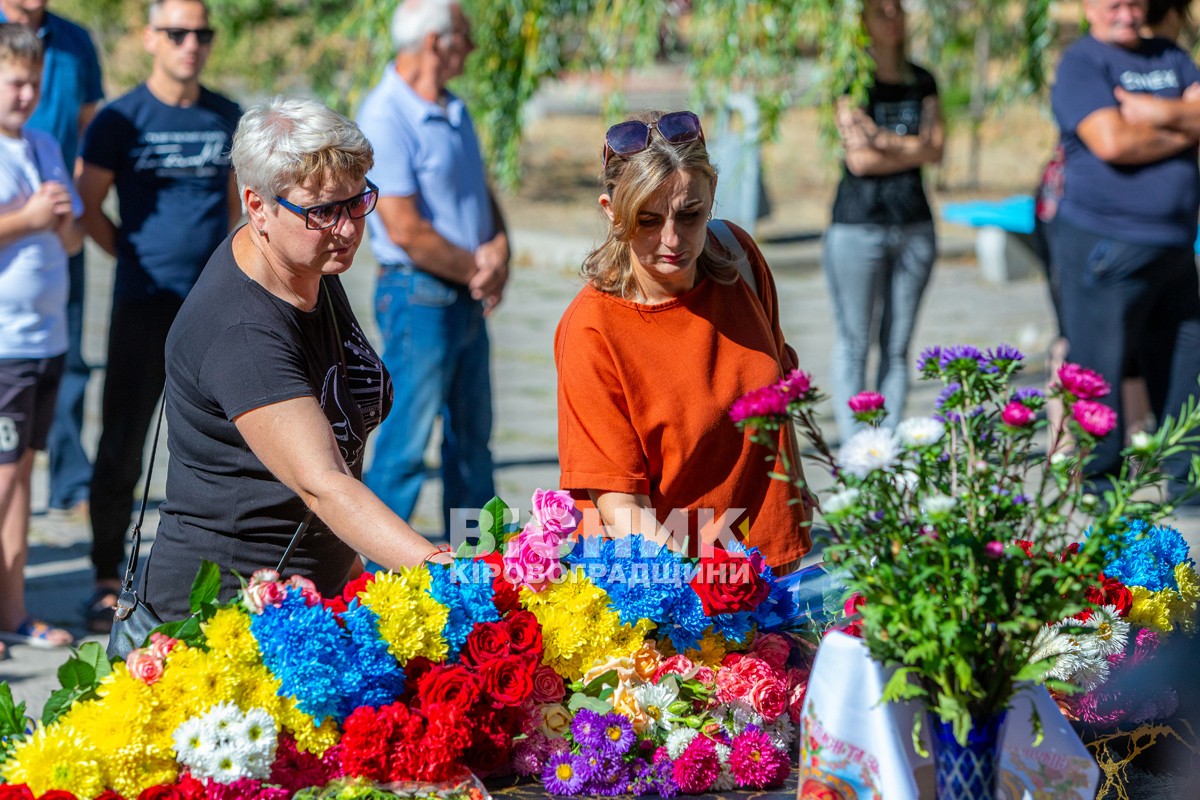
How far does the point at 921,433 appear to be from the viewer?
163 centimetres

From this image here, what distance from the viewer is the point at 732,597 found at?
2.17 m

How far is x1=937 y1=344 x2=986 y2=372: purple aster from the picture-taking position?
5.65 ft

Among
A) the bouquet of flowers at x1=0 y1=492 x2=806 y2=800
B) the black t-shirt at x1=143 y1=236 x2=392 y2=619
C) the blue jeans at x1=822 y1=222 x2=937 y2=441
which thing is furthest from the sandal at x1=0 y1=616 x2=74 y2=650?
the blue jeans at x1=822 y1=222 x2=937 y2=441

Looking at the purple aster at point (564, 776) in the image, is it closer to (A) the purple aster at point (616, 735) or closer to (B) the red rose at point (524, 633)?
(A) the purple aster at point (616, 735)

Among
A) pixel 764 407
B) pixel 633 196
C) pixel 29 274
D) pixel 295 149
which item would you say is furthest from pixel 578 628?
pixel 29 274

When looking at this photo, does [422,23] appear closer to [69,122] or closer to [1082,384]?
[69,122]

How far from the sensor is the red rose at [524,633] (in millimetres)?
2029

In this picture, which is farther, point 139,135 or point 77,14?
point 77,14

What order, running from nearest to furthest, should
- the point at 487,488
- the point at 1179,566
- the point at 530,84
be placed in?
1. the point at 1179,566
2. the point at 487,488
3. the point at 530,84

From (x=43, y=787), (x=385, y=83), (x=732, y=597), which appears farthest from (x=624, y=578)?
(x=385, y=83)

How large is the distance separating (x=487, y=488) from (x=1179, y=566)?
2.87 metres

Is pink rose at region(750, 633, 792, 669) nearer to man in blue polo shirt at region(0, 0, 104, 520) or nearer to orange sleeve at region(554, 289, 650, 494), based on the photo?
orange sleeve at region(554, 289, 650, 494)

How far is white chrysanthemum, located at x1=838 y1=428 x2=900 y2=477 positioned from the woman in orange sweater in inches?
29.8

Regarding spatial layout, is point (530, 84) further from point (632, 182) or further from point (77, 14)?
point (77, 14)
